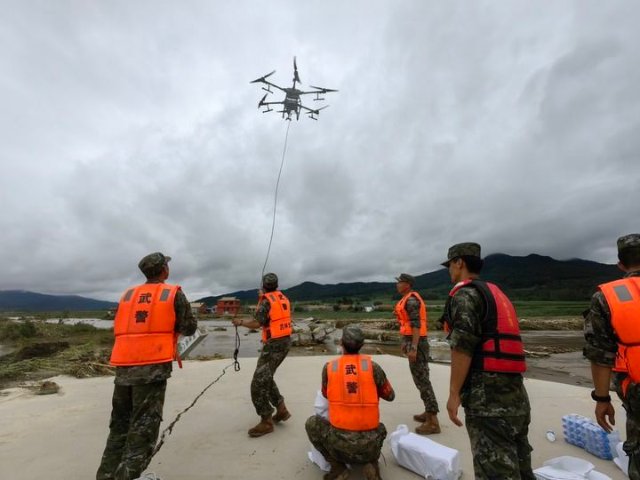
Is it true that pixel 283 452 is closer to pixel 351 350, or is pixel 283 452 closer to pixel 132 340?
pixel 351 350

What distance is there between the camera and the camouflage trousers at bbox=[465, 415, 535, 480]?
7.58 feet

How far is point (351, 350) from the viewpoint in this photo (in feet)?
11.3

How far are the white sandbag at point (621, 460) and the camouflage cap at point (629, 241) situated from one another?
2.30 metres

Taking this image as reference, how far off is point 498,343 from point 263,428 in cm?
349

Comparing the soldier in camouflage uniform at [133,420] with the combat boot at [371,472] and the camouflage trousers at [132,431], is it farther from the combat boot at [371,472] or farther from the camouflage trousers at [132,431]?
the combat boot at [371,472]

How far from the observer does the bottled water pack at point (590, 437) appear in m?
3.71

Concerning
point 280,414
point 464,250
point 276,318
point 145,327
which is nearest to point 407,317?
point 276,318

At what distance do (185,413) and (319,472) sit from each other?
3.07 meters

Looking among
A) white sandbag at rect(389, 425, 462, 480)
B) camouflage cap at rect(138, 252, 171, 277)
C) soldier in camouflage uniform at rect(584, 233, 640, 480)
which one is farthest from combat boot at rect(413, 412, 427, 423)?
camouflage cap at rect(138, 252, 171, 277)

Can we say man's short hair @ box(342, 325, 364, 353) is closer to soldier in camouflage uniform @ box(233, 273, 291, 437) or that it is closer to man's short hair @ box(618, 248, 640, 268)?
soldier in camouflage uniform @ box(233, 273, 291, 437)

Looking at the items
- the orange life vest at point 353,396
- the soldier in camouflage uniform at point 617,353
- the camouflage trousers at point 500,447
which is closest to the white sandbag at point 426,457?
the orange life vest at point 353,396

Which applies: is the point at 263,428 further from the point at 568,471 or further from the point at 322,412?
the point at 568,471

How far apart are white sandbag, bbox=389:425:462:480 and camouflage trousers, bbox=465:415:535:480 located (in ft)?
2.77

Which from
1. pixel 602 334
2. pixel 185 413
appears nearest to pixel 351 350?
pixel 602 334
